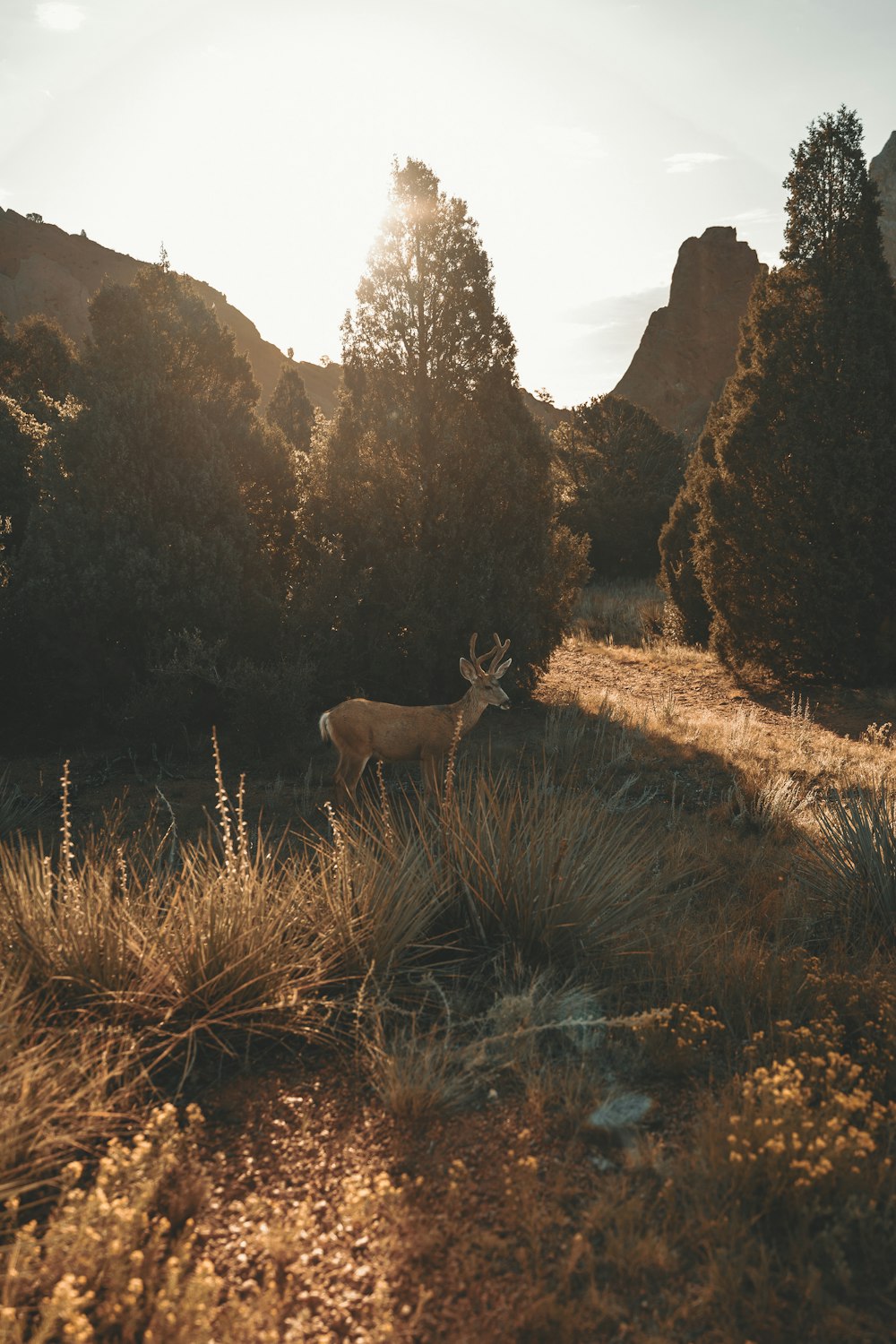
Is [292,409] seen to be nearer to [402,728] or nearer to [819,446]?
[819,446]

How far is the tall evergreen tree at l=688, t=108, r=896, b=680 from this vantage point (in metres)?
12.1

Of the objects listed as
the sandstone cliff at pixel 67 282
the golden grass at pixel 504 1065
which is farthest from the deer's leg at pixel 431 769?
the sandstone cliff at pixel 67 282

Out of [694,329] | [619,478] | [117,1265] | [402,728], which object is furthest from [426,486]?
[694,329]

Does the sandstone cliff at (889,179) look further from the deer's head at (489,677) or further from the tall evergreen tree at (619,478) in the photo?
the deer's head at (489,677)

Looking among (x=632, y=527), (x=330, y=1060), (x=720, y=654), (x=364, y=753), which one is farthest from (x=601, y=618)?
(x=330, y=1060)

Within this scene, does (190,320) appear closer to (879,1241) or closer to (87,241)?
(879,1241)

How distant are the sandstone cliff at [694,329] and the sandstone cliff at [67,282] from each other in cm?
2354

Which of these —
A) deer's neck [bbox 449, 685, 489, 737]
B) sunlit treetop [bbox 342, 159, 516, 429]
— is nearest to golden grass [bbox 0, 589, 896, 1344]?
deer's neck [bbox 449, 685, 489, 737]

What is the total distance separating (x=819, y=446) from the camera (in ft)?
40.1

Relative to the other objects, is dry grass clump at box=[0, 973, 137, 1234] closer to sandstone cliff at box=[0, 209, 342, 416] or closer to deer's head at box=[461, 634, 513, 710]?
deer's head at box=[461, 634, 513, 710]

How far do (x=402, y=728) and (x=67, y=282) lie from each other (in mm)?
61925

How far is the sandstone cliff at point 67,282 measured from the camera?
2140 inches

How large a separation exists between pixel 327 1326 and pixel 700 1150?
46.7 inches

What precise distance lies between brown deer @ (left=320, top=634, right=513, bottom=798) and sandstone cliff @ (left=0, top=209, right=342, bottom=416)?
4408 centimetres
